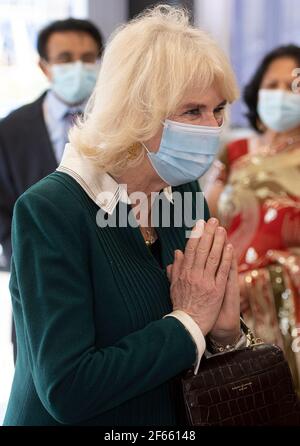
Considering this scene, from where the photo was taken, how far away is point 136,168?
4.81 ft

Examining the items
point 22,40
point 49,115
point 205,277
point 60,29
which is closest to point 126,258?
point 205,277

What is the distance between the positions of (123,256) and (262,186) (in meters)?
1.56

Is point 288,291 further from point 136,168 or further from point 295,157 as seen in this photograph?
point 136,168

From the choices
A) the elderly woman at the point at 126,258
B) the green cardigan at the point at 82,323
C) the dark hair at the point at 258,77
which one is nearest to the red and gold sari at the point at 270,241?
the dark hair at the point at 258,77

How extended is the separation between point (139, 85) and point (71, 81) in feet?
5.82

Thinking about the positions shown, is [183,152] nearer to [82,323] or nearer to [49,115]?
[82,323]

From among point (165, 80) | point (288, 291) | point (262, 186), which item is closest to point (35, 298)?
point (165, 80)

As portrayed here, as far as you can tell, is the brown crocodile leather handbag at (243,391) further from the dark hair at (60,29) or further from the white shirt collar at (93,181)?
the dark hair at (60,29)

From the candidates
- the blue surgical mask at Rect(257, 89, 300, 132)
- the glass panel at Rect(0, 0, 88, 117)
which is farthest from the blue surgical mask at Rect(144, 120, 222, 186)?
the glass panel at Rect(0, 0, 88, 117)

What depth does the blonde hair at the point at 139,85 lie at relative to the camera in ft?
4.57

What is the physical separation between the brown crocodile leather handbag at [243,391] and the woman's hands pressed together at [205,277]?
0.29 ft

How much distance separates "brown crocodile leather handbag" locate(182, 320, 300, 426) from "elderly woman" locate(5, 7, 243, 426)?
0.05 m

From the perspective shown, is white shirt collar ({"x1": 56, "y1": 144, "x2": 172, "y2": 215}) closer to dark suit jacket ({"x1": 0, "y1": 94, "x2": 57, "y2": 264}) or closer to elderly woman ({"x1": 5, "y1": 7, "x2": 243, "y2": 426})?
elderly woman ({"x1": 5, "y1": 7, "x2": 243, "y2": 426})

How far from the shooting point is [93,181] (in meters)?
1.38
